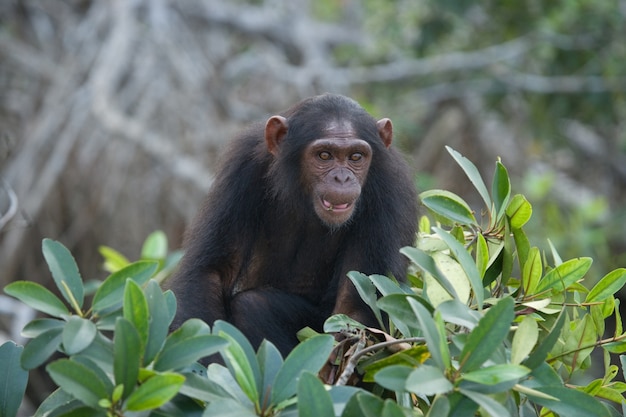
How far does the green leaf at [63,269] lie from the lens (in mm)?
3141

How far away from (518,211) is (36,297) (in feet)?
6.45

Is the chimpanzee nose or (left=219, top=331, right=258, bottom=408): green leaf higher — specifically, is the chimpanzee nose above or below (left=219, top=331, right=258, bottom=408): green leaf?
above

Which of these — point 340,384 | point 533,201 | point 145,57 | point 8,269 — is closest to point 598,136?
point 533,201

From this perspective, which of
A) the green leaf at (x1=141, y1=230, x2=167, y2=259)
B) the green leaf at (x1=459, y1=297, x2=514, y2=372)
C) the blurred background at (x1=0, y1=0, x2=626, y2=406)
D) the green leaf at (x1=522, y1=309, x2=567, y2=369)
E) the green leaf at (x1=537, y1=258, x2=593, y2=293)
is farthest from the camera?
the blurred background at (x1=0, y1=0, x2=626, y2=406)

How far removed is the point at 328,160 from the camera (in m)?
5.14

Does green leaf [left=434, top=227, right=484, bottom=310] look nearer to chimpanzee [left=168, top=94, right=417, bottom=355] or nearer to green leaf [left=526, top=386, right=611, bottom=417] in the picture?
green leaf [left=526, top=386, right=611, bottom=417]

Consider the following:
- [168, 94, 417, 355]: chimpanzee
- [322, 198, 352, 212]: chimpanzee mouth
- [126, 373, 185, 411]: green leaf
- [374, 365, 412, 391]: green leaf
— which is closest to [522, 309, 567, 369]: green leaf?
[374, 365, 412, 391]: green leaf

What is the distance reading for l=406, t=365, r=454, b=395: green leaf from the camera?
2.67m

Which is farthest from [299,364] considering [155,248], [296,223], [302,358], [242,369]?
[155,248]

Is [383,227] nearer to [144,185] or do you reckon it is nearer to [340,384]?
[340,384]

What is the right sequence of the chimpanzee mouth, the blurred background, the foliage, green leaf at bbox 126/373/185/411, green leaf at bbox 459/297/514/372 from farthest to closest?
the blurred background, the chimpanzee mouth, green leaf at bbox 459/297/514/372, the foliage, green leaf at bbox 126/373/185/411

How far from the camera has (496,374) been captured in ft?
9.06

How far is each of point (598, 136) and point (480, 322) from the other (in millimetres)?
11281

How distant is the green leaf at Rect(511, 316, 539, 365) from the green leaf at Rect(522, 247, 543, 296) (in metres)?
0.59
